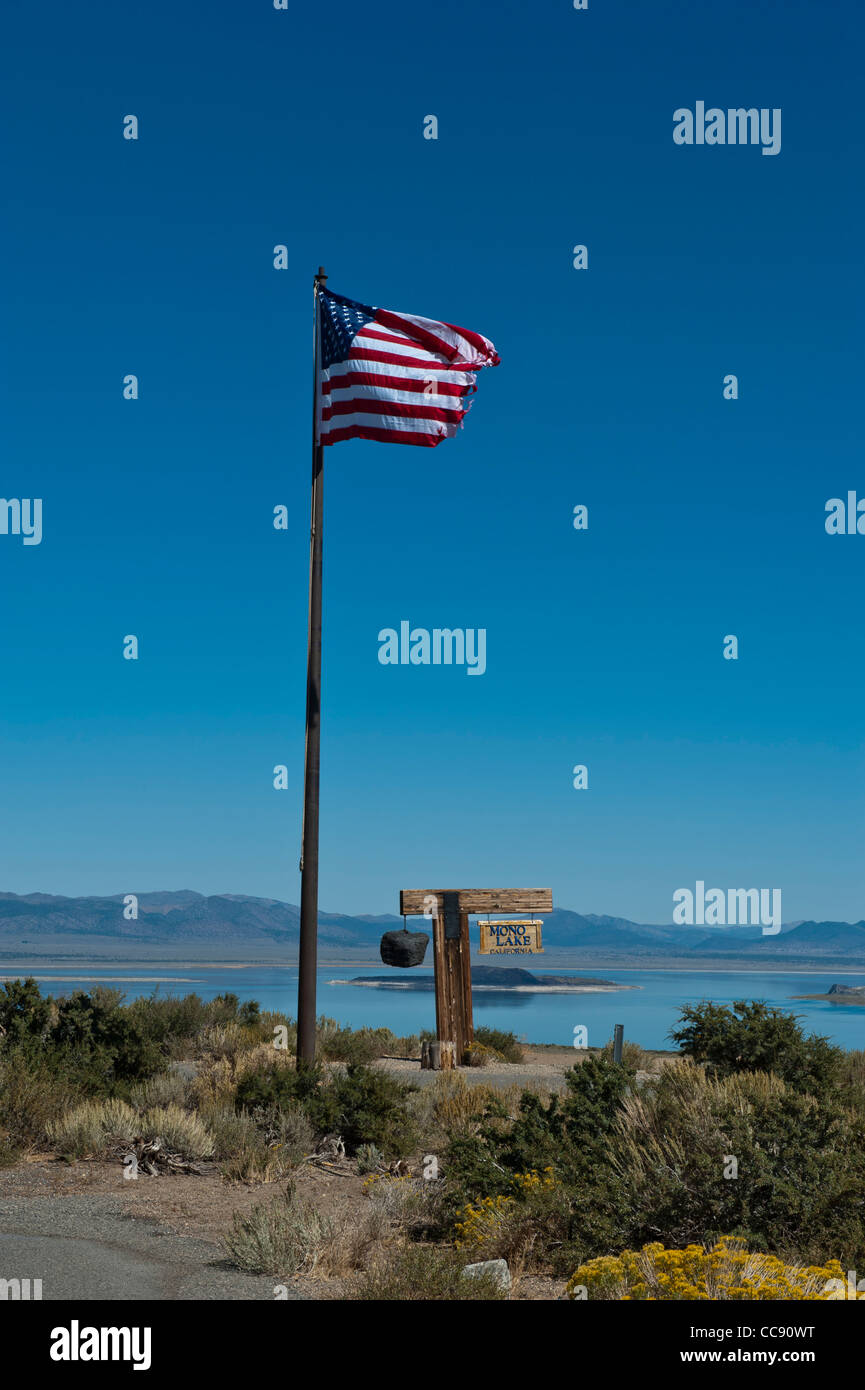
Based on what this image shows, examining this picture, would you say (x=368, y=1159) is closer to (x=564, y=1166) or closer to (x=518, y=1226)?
(x=564, y=1166)

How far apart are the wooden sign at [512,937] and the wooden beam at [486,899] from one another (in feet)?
0.97

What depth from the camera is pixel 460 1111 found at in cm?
1476

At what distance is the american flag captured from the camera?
15.6m

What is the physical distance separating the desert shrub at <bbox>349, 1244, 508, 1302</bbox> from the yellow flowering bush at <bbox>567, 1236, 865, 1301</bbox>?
0.71m

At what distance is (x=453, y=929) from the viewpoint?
76.0 ft

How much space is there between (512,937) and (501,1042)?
157 inches

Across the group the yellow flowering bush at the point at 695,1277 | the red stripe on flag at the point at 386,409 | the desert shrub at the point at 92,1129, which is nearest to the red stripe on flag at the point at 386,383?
the red stripe on flag at the point at 386,409

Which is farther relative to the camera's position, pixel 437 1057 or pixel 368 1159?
pixel 437 1057

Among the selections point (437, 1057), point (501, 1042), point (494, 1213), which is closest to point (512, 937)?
point (437, 1057)

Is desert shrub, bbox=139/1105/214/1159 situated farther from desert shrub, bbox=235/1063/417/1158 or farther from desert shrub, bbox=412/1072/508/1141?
desert shrub, bbox=412/1072/508/1141
